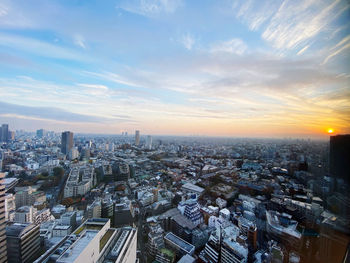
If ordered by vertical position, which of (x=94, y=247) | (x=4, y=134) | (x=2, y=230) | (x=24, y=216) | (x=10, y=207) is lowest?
(x=10, y=207)

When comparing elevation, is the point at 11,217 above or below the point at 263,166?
below

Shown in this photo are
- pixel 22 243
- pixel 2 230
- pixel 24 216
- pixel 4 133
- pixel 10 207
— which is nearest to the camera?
pixel 2 230

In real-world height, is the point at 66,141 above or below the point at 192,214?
above

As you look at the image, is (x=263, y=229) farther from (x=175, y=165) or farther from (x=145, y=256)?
(x=175, y=165)

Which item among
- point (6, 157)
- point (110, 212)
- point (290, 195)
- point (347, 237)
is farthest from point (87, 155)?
point (347, 237)

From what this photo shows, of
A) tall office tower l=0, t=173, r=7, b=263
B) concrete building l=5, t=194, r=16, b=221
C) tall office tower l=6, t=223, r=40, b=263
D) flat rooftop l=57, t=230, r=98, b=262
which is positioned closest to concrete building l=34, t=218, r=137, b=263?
flat rooftop l=57, t=230, r=98, b=262

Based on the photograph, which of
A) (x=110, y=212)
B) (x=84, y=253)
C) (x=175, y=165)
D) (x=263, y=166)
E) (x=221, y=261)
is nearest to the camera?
(x=84, y=253)

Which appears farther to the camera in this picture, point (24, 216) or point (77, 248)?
point (24, 216)

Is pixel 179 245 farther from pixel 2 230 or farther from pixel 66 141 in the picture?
pixel 66 141

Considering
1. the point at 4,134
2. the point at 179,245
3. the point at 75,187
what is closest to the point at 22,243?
the point at 179,245
